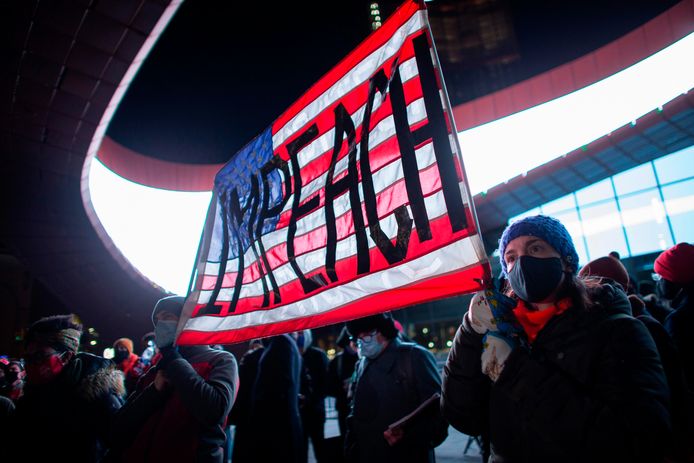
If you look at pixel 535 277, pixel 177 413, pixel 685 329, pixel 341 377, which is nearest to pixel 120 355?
pixel 341 377

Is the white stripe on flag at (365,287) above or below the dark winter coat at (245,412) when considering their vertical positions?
above

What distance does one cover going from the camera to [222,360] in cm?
274

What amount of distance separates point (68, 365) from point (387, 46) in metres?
3.17

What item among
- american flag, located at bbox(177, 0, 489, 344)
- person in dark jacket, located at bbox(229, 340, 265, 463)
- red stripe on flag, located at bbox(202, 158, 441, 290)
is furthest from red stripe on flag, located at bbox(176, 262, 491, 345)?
person in dark jacket, located at bbox(229, 340, 265, 463)

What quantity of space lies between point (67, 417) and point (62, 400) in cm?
13

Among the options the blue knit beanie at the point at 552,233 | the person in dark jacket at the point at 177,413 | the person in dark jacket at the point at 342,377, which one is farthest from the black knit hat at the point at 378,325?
the person in dark jacket at the point at 342,377

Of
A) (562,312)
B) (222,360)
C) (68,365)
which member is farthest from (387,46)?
(68,365)

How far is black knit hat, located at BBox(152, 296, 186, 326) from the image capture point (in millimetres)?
2988

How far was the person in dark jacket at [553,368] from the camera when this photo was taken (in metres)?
1.25

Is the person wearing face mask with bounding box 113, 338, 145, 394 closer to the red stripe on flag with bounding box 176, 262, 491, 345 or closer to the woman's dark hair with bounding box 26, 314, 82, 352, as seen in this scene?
the woman's dark hair with bounding box 26, 314, 82, 352

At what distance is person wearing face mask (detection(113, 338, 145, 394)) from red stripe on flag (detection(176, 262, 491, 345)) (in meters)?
4.01

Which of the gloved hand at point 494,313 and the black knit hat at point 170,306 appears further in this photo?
the black knit hat at point 170,306

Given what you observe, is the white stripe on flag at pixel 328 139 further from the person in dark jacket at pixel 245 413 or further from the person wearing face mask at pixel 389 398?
the person in dark jacket at pixel 245 413

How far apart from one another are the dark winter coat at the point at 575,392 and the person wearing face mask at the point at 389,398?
53.0 inches
